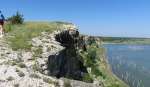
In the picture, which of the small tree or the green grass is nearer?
the green grass

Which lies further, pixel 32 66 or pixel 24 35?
pixel 24 35

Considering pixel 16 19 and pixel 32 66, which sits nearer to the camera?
pixel 32 66

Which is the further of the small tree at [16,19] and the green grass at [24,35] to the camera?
the small tree at [16,19]

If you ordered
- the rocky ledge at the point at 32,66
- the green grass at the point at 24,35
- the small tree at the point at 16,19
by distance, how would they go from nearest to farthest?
the rocky ledge at the point at 32,66, the green grass at the point at 24,35, the small tree at the point at 16,19

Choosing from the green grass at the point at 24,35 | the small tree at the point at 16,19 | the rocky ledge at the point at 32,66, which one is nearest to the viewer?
the rocky ledge at the point at 32,66

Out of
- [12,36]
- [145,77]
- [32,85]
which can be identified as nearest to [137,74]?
[145,77]

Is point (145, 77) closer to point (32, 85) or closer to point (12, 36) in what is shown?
point (12, 36)

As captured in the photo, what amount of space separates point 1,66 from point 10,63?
2.79ft

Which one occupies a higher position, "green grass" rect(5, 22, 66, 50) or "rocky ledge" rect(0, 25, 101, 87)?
"green grass" rect(5, 22, 66, 50)

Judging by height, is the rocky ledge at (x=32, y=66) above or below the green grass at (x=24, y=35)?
below

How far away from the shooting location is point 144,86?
146 metres

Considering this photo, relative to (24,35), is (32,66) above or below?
below

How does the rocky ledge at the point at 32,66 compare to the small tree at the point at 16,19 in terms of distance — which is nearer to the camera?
the rocky ledge at the point at 32,66

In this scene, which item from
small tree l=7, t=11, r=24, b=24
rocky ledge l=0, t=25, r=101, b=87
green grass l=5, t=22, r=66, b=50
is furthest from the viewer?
small tree l=7, t=11, r=24, b=24
